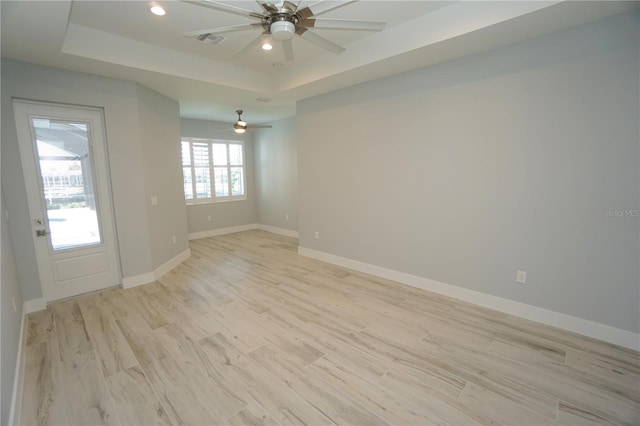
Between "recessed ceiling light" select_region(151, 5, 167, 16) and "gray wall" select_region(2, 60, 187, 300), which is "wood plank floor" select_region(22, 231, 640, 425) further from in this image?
"recessed ceiling light" select_region(151, 5, 167, 16)

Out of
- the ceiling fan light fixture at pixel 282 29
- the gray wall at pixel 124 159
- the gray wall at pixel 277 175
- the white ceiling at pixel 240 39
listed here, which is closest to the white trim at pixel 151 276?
the gray wall at pixel 124 159

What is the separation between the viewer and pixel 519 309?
2.96 m

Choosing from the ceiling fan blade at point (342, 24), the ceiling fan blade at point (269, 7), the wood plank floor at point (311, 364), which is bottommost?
the wood plank floor at point (311, 364)

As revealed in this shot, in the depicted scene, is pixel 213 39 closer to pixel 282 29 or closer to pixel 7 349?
pixel 282 29

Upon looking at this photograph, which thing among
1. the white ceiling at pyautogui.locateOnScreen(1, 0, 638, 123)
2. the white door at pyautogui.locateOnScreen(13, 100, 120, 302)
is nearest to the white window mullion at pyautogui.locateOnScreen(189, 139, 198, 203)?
the white ceiling at pyautogui.locateOnScreen(1, 0, 638, 123)

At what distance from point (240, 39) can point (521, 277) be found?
4.02 metres

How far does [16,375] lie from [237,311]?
5.56 ft

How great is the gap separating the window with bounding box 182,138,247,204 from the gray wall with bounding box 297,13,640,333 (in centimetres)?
393

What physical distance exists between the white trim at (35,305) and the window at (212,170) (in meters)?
3.46

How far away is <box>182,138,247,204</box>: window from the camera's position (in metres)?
6.62

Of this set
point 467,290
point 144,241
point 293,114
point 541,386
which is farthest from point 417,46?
point 144,241

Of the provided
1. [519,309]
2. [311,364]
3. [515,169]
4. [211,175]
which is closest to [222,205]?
[211,175]

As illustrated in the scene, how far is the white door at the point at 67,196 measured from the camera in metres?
3.18

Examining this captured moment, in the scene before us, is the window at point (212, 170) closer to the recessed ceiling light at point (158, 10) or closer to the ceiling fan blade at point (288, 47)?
the recessed ceiling light at point (158, 10)
